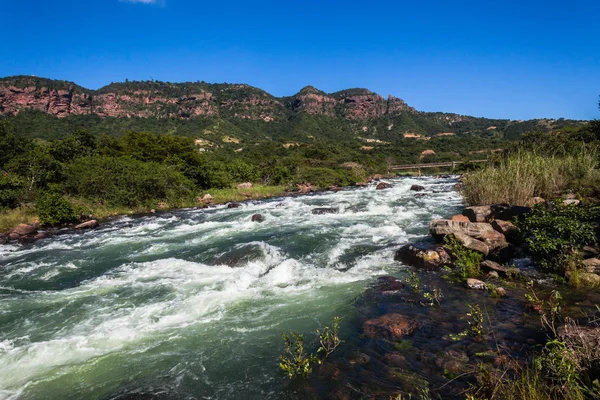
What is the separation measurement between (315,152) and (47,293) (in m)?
56.4

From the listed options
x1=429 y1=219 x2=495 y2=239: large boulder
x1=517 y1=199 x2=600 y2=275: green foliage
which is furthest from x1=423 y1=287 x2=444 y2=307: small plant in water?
x1=429 y1=219 x2=495 y2=239: large boulder

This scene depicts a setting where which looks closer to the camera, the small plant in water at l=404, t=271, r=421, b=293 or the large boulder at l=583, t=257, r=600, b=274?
the large boulder at l=583, t=257, r=600, b=274

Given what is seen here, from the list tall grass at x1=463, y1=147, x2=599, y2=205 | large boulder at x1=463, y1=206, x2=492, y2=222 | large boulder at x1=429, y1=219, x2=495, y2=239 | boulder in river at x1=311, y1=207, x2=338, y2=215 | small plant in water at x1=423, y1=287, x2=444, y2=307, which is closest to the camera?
small plant in water at x1=423, y1=287, x2=444, y2=307

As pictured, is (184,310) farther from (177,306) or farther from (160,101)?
(160,101)

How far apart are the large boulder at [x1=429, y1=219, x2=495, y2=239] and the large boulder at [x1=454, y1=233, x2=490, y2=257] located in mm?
347

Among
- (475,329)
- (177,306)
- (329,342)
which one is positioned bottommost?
(177,306)

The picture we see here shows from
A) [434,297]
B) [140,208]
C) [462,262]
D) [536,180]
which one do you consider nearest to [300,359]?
[434,297]

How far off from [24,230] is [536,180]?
2335cm

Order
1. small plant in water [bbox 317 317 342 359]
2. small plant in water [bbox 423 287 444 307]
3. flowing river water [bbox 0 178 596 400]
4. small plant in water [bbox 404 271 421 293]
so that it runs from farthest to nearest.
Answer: small plant in water [bbox 404 271 421 293] < small plant in water [bbox 423 287 444 307] < small plant in water [bbox 317 317 342 359] < flowing river water [bbox 0 178 596 400]

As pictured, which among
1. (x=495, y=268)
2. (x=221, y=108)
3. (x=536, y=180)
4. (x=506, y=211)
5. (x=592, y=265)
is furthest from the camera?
(x=221, y=108)

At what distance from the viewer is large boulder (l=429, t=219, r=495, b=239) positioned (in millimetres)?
9359

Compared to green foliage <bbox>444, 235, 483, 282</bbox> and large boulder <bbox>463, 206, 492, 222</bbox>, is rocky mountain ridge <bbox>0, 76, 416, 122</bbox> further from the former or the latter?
green foliage <bbox>444, 235, 483, 282</bbox>

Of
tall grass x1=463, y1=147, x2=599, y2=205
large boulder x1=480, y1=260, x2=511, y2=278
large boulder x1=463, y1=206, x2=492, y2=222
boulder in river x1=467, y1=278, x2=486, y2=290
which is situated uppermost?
tall grass x1=463, y1=147, x2=599, y2=205

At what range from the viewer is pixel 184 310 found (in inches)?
282
